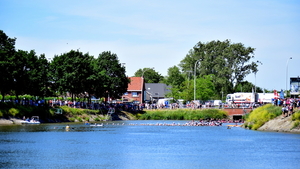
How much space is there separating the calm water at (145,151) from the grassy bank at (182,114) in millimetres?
51466

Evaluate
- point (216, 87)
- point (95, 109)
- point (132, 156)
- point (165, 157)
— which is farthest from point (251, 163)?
point (216, 87)

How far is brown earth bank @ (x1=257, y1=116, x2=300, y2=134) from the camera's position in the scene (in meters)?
72.4

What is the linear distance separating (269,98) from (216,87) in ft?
75.9

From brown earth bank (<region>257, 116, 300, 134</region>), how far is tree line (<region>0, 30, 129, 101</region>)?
1746 inches

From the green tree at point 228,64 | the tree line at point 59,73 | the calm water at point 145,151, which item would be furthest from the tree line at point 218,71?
the calm water at point 145,151

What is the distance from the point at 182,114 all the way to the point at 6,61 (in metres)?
48.1

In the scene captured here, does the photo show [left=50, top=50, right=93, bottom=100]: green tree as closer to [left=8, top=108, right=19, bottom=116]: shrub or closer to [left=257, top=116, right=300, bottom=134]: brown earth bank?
[left=8, top=108, right=19, bottom=116]: shrub

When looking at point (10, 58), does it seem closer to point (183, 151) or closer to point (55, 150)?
point (55, 150)

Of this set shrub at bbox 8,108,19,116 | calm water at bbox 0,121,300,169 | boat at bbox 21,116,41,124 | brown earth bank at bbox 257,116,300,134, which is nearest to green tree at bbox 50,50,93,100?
boat at bbox 21,116,41,124

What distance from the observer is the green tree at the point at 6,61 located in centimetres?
9206

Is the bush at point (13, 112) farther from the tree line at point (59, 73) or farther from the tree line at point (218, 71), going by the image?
the tree line at point (218, 71)

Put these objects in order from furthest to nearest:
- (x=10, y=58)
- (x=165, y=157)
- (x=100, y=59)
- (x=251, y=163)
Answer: (x=100, y=59)
(x=10, y=58)
(x=165, y=157)
(x=251, y=163)

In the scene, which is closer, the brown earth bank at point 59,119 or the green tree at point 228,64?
the brown earth bank at point 59,119

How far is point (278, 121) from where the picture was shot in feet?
252
